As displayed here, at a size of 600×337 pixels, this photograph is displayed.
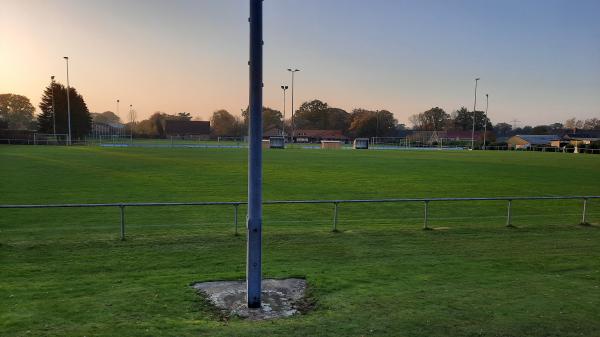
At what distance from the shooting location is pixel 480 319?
5.16m

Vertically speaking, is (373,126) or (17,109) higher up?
(17,109)

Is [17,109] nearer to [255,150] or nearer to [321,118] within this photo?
[321,118]

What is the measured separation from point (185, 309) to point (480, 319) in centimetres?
343

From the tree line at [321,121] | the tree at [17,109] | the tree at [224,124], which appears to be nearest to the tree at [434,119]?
the tree line at [321,121]

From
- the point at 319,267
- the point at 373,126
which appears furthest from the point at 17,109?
the point at 319,267

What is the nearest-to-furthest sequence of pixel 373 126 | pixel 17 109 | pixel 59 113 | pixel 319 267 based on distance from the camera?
pixel 319 267 → pixel 59 113 → pixel 373 126 → pixel 17 109

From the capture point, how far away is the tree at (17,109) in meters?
126

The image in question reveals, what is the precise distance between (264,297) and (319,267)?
1726 millimetres

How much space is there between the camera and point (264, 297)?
5.95m

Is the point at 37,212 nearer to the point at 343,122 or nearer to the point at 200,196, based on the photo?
the point at 200,196

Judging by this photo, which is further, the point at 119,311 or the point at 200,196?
the point at 200,196

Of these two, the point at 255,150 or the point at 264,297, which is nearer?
the point at 255,150

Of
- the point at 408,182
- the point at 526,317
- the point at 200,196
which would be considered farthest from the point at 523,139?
the point at 526,317

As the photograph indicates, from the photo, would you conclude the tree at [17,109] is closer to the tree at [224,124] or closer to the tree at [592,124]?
the tree at [224,124]
